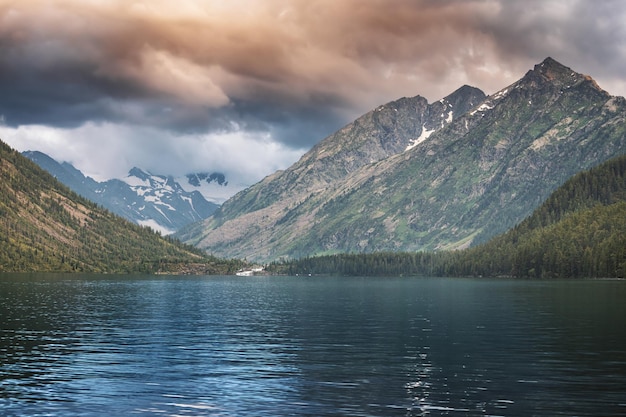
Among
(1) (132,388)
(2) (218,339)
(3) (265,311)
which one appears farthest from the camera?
(3) (265,311)

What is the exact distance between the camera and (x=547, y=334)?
103 m

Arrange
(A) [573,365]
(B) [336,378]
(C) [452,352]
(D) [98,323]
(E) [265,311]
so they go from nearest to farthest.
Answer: (B) [336,378] < (A) [573,365] < (C) [452,352] < (D) [98,323] < (E) [265,311]

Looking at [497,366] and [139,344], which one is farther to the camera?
[139,344]

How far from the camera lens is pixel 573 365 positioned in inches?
2916

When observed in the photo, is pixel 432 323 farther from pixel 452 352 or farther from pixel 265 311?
pixel 265 311

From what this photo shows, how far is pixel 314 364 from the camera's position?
7638 centimetres

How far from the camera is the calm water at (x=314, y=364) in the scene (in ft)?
182

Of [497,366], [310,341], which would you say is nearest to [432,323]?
[310,341]

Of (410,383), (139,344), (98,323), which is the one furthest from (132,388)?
(98,323)

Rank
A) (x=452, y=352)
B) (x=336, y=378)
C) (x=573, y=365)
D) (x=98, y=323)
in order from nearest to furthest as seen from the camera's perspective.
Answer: (x=336, y=378) < (x=573, y=365) < (x=452, y=352) < (x=98, y=323)

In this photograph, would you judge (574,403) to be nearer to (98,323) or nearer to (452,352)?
(452,352)

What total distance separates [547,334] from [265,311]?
2764 inches

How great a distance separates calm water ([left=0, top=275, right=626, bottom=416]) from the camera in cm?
5556

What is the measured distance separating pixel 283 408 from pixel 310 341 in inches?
1686
